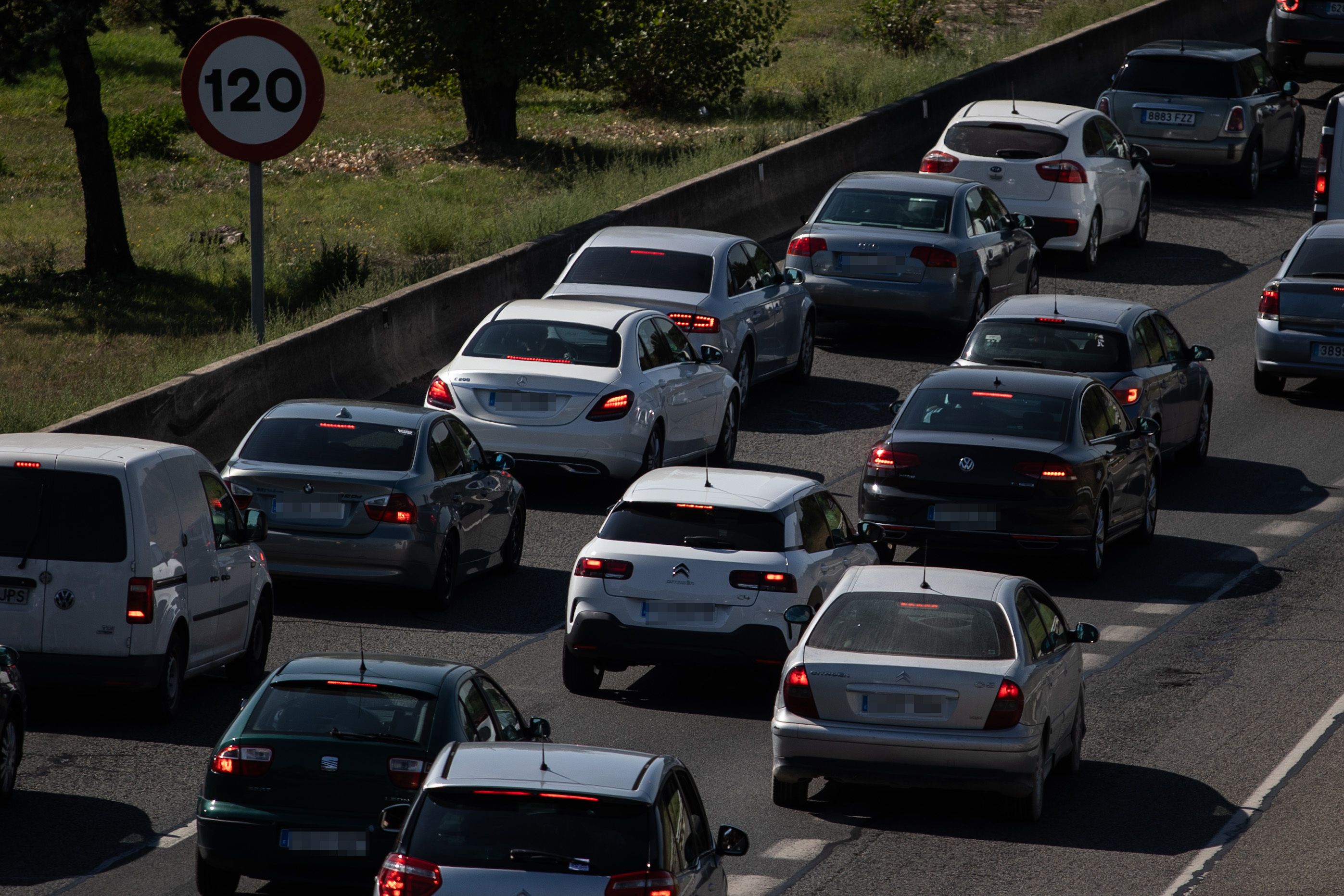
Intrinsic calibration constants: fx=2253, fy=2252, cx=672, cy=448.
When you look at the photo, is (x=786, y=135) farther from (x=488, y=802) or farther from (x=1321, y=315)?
(x=488, y=802)

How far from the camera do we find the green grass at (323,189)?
2267 cm

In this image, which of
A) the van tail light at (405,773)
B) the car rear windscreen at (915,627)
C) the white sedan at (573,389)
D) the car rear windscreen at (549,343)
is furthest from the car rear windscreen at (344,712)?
the car rear windscreen at (549,343)

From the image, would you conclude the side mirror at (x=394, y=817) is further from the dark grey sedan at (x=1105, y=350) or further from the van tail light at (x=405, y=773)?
the dark grey sedan at (x=1105, y=350)

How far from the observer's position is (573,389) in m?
18.7

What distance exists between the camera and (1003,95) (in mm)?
35312

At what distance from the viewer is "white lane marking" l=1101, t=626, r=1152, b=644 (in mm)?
15858

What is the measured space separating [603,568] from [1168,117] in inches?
787

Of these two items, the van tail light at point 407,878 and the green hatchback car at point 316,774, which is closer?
the van tail light at point 407,878

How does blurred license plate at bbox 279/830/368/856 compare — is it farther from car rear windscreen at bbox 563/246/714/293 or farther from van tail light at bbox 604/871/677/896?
car rear windscreen at bbox 563/246/714/293

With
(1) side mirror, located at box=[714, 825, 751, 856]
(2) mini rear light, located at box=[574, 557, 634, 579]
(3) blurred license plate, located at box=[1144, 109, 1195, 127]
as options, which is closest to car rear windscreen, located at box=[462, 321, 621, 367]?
(2) mini rear light, located at box=[574, 557, 634, 579]

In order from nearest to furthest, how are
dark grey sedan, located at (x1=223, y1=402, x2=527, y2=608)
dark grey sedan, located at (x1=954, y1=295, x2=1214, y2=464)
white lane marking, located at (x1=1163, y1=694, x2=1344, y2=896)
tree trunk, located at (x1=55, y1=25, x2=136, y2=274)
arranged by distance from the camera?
white lane marking, located at (x1=1163, y1=694, x2=1344, y2=896)
dark grey sedan, located at (x1=223, y1=402, x2=527, y2=608)
dark grey sedan, located at (x1=954, y1=295, x2=1214, y2=464)
tree trunk, located at (x1=55, y1=25, x2=136, y2=274)

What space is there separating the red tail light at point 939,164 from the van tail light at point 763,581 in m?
14.5

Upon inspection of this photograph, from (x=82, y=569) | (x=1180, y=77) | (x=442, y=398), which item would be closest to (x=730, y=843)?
(x=82, y=569)

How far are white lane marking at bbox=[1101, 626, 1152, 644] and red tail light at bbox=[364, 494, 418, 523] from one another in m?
4.94
